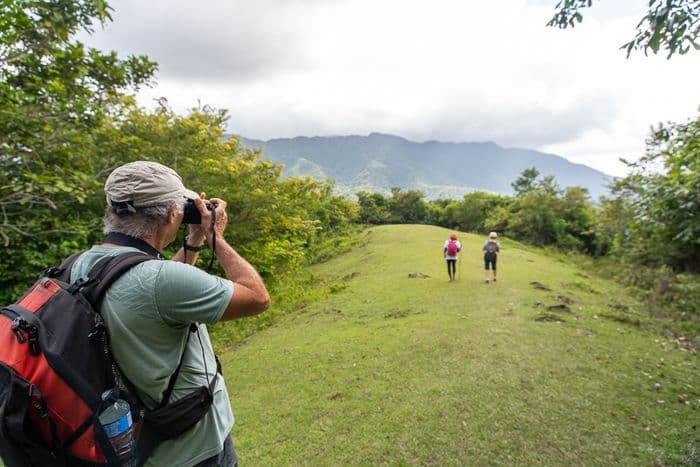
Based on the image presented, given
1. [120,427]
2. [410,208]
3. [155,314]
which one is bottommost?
[120,427]

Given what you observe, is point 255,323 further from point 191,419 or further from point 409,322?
point 191,419

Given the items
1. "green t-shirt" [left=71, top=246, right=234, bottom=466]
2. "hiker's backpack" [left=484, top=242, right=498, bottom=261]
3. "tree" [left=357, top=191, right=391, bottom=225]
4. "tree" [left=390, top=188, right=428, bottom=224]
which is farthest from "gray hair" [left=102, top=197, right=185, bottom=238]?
"tree" [left=390, top=188, right=428, bottom=224]

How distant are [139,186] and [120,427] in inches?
40.8

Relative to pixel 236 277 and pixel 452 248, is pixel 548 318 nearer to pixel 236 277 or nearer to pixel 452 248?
pixel 452 248

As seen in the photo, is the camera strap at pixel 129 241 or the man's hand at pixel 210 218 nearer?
the camera strap at pixel 129 241

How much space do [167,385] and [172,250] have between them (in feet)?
34.7

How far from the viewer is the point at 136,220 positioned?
1.76m

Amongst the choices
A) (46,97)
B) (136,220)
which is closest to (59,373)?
(136,220)

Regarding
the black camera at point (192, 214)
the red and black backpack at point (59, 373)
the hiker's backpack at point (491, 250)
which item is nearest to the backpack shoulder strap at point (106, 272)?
the red and black backpack at point (59, 373)

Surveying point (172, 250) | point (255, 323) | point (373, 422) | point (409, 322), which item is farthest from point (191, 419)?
point (255, 323)

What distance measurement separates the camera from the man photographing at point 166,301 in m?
1.54

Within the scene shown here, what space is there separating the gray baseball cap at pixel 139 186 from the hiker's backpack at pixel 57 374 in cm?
33

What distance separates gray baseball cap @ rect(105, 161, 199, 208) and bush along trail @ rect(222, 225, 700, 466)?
12.9 feet

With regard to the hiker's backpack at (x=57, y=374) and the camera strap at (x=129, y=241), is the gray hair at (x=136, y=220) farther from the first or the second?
the hiker's backpack at (x=57, y=374)
